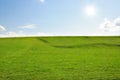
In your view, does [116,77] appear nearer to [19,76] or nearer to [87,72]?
[87,72]

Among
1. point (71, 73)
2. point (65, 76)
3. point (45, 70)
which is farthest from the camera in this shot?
point (45, 70)

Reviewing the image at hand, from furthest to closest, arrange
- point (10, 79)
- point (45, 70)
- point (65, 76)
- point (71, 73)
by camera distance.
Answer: point (45, 70), point (71, 73), point (65, 76), point (10, 79)

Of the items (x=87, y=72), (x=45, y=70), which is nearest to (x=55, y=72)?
(x=45, y=70)

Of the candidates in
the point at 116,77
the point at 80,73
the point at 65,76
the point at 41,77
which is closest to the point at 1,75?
the point at 41,77

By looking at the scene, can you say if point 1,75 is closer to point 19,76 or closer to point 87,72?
point 19,76

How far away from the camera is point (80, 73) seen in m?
18.6

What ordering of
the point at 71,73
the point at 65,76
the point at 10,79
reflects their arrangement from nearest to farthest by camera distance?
the point at 10,79 → the point at 65,76 → the point at 71,73

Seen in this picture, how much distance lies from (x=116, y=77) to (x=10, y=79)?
764 cm

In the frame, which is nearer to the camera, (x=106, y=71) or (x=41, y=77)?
(x=41, y=77)

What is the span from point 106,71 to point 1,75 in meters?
8.52

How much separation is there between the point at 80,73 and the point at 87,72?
2.39ft

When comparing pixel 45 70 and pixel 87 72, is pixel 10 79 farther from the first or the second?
pixel 87 72

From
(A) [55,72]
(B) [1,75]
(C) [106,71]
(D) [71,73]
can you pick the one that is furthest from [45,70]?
(C) [106,71]

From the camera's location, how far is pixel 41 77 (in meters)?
17.2
